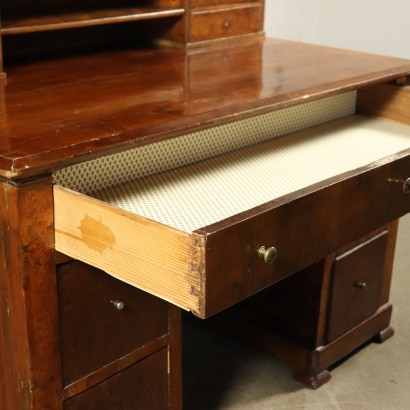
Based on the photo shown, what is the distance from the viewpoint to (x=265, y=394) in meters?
2.01

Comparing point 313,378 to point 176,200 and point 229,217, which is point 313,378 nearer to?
point 176,200

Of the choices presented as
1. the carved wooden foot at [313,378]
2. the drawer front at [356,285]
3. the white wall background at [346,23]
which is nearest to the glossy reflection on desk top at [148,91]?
the drawer front at [356,285]

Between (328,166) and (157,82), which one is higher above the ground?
(157,82)

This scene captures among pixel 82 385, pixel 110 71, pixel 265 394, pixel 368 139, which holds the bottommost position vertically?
pixel 265 394

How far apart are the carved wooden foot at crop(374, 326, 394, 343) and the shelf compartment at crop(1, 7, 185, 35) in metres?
1.03

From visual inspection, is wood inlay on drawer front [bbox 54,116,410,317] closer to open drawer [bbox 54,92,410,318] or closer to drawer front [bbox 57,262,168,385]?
open drawer [bbox 54,92,410,318]

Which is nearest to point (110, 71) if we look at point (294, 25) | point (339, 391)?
point (339, 391)

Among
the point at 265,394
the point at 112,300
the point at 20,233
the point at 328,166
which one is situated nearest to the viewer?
the point at 20,233

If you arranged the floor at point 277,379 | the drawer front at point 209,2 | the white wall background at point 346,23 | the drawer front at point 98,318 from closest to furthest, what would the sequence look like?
the drawer front at point 98,318 → the floor at point 277,379 → the drawer front at point 209,2 → the white wall background at point 346,23

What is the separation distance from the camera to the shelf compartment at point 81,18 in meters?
1.74

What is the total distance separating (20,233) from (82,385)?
0.34 meters

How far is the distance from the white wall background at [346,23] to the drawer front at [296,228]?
1.93 meters

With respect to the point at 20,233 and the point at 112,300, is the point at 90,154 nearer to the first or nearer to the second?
the point at 20,233

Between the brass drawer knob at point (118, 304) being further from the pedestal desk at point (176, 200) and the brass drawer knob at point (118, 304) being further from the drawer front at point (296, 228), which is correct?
the drawer front at point (296, 228)
